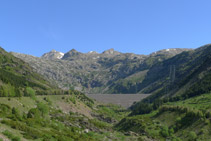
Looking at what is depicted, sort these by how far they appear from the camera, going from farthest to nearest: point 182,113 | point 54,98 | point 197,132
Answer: point 54,98 < point 182,113 < point 197,132

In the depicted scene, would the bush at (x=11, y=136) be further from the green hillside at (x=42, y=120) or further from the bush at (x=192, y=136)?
the bush at (x=192, y=136)

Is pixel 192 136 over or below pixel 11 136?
below

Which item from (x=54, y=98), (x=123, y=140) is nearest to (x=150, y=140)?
(x=123, y=140)

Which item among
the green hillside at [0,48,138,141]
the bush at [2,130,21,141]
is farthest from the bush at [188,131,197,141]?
the bush at [2,130,21,141]

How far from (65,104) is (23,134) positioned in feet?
460

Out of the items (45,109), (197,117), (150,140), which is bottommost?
(150,140)

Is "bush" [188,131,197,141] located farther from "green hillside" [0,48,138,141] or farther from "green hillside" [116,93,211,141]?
"green hillside" [0,48,138,141]

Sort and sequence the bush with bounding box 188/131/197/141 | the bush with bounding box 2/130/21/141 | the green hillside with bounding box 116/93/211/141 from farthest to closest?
the green hillside with bounding box 116/93/211/141, the bush with bounding box 188/131/197/141, the bush with bounding box 2/130/21/141

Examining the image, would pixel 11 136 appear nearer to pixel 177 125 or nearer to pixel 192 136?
pixel 192 136

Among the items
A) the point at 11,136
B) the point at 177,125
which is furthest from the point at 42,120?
the point at 177,125

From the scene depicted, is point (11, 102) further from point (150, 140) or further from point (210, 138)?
point (210, 138)

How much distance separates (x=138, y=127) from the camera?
468ft

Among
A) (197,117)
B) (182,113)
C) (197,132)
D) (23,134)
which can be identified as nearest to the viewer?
(23,134)

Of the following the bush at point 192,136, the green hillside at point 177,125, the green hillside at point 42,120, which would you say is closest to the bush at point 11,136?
the green hillside at point 42,120
